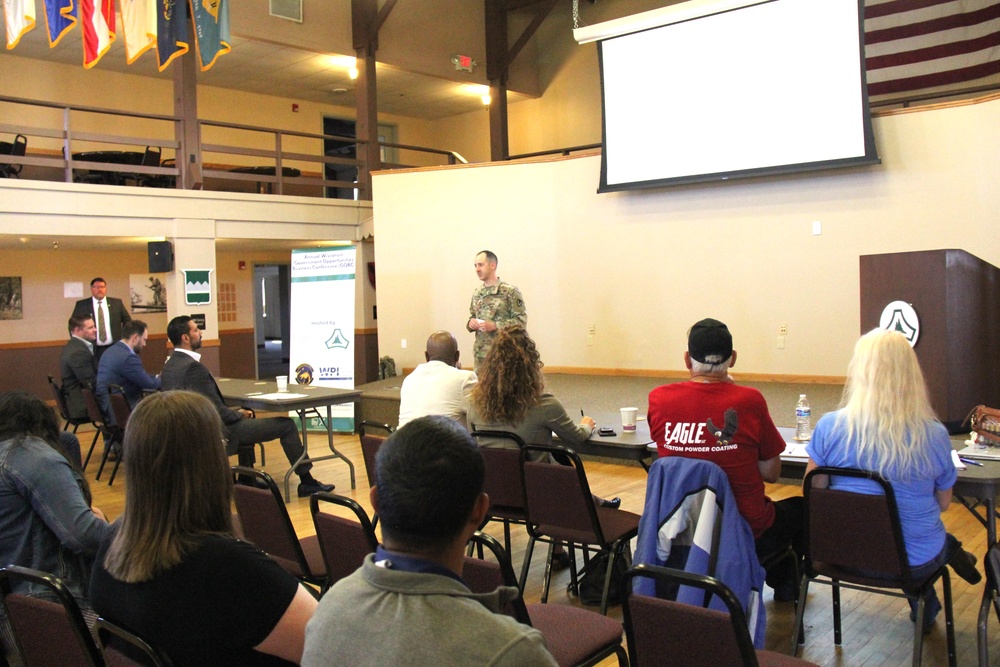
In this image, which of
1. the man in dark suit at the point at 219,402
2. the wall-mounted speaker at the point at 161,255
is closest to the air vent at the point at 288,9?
the wall-mounted speaker at the point at 161,255

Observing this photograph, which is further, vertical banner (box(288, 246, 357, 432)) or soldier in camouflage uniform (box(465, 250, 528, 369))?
vertical banner (box(288, 246, 357, 432))

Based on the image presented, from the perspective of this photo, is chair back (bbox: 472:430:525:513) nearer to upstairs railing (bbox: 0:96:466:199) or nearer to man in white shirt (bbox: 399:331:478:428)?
man in white shirt (bbox: 399:331:478:428)

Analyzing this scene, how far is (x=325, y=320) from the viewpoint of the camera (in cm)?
810

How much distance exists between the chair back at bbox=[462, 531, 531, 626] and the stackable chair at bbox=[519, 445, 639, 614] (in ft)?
3.37

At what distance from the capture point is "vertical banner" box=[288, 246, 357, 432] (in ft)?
26.1

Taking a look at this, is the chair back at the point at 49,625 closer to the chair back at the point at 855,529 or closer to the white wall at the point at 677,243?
the chair back at the point at 855,529

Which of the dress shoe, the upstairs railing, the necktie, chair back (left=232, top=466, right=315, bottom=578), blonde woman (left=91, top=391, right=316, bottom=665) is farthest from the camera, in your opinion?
the upstairs railing

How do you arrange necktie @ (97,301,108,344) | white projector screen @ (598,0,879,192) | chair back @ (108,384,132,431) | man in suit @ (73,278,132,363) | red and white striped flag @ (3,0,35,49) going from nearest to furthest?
1. chair back @ (108,384,132,431)
2. white projector screen @ (598,0,879,192)
3. red and white striped flag @ (3,0,35,49)
4. man in suit @ (73,278,132,363)
5. necktie @ (97,301,108,344)

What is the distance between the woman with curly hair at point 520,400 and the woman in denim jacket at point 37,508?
1598mm

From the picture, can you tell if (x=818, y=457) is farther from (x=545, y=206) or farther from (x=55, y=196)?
(x=55, y=196)

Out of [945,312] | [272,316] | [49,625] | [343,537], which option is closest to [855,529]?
[343,537]

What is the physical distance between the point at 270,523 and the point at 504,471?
969 millimetres

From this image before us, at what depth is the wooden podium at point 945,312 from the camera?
4.78 m

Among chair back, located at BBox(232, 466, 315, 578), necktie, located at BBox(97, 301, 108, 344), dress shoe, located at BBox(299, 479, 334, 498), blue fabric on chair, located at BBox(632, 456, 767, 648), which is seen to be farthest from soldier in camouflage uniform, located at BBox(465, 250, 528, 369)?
blue fabric on chair, located at BBox(632, 456, 767, 648)
